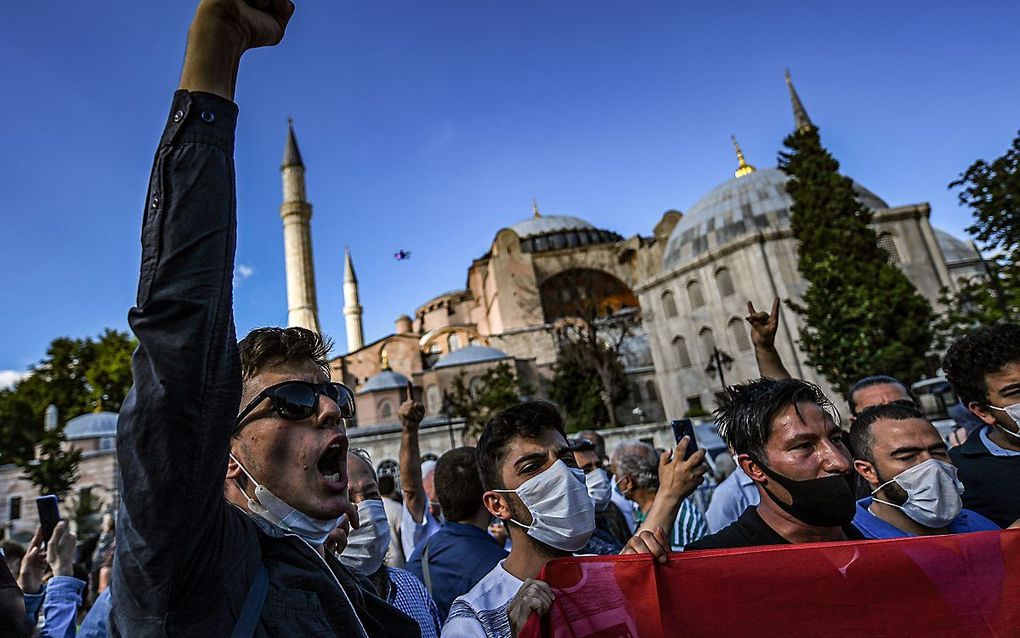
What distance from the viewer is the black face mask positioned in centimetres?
246

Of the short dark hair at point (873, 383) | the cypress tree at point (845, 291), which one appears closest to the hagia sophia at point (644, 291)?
the cypress tree at point (845, 291)

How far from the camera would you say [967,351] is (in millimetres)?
3799

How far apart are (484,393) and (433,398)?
15.9ft

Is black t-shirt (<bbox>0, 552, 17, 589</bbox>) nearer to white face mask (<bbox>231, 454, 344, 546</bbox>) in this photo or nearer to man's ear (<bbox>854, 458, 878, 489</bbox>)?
white face mask (<bbox>231, 454, 344, 546</bbox>)

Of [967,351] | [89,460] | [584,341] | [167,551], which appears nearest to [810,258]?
[584,341]

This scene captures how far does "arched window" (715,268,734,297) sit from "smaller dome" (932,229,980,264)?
56.6 feet

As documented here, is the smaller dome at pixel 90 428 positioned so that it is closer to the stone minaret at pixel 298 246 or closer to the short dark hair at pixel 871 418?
the stone minaret at pixel 298 246

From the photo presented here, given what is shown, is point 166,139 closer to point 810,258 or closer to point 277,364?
point 277,364

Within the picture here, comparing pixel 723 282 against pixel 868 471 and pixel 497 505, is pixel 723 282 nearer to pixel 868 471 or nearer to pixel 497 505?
pixel 868 471

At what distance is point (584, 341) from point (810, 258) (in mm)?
13517

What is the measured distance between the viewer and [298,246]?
41500 millimetres

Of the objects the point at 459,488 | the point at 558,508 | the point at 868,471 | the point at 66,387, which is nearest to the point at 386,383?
the point at 66,387

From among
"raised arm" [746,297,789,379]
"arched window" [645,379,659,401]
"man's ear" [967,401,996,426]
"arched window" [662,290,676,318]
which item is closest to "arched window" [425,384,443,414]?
"arched window" [645,379,659,401]

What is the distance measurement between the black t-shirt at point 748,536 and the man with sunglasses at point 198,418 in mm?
1704
